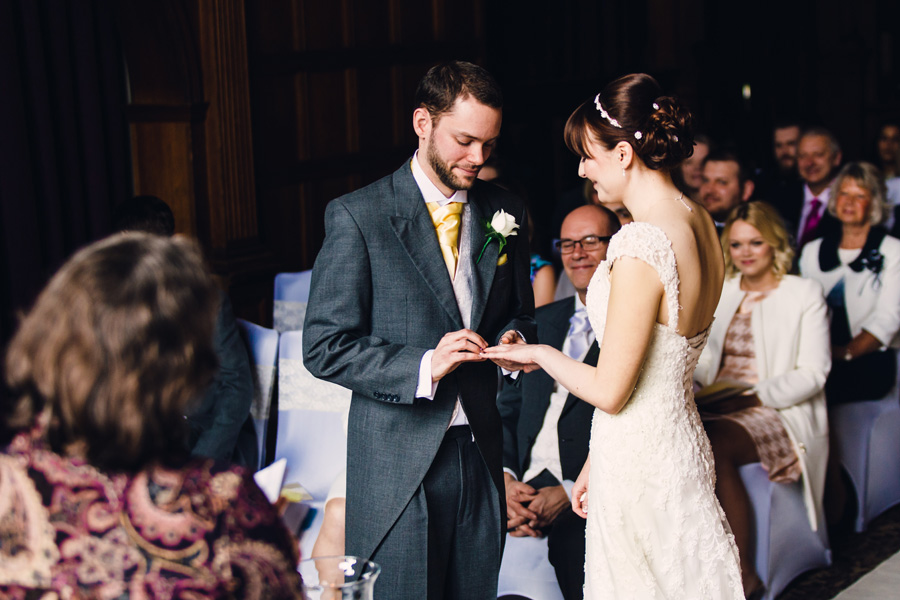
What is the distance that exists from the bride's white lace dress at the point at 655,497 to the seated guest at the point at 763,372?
1238mm

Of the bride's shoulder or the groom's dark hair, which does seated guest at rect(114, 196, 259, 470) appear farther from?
the bride's shoulder

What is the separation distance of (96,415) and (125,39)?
11.9 ft

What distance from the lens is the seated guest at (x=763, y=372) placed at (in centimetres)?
346

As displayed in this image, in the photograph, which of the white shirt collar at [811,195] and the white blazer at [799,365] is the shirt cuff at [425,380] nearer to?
the white blazer at [799,365]

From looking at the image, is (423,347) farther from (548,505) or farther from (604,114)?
(548,505)

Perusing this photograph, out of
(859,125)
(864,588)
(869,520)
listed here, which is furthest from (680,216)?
(859,125)

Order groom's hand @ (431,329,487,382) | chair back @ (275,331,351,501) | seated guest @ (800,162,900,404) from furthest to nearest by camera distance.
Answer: seated guest @ (800,162,900,404) < chair back @ (275,331,351,501) < groom's hand @ (431,329,487,382)

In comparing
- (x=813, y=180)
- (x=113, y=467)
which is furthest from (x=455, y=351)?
(x=813, y=180)

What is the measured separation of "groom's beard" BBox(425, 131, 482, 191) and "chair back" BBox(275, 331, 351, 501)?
55.0 inches

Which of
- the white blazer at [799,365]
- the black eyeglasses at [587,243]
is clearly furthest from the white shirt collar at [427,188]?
the white blazer at [799,365]

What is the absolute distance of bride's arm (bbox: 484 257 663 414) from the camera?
6.44 ft

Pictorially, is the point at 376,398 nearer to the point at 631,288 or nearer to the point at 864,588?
the point at 631,288

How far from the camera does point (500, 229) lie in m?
2.19

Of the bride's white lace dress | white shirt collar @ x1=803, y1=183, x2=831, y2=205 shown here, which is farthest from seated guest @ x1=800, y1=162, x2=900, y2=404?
the bride's white lace dress
